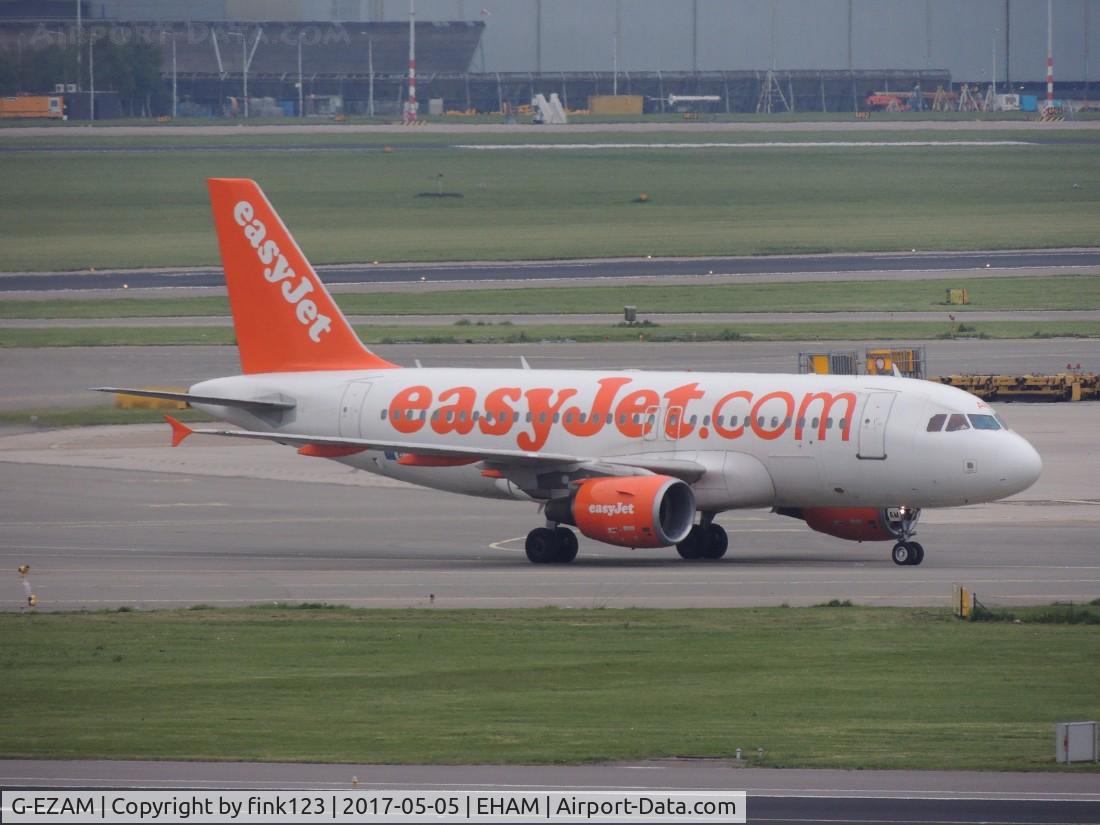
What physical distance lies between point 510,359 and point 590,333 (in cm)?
1168

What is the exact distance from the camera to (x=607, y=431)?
1951 inches

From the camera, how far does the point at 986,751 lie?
2673 cm

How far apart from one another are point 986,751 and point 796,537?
26.2m

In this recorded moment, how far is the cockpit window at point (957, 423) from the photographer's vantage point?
46.2 meters

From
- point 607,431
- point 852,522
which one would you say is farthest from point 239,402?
point 852,522

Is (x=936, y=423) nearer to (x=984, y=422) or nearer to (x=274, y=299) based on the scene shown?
(x=984, y=422)

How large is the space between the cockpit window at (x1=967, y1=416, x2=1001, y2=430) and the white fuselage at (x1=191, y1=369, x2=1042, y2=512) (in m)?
0.11

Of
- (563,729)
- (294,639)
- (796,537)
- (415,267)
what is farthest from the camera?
(415,267)

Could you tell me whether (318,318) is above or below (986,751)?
above

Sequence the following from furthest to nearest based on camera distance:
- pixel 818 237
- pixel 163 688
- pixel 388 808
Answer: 1. pixel 818 237
2. pixel 163 688
3. pixel 388 808

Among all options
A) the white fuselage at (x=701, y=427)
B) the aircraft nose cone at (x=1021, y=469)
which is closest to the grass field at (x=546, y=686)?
the white fuselage at (x=701, y=427)

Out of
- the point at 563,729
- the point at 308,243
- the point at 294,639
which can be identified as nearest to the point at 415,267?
the point at 308,243

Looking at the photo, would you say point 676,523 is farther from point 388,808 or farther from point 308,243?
point 308,243
